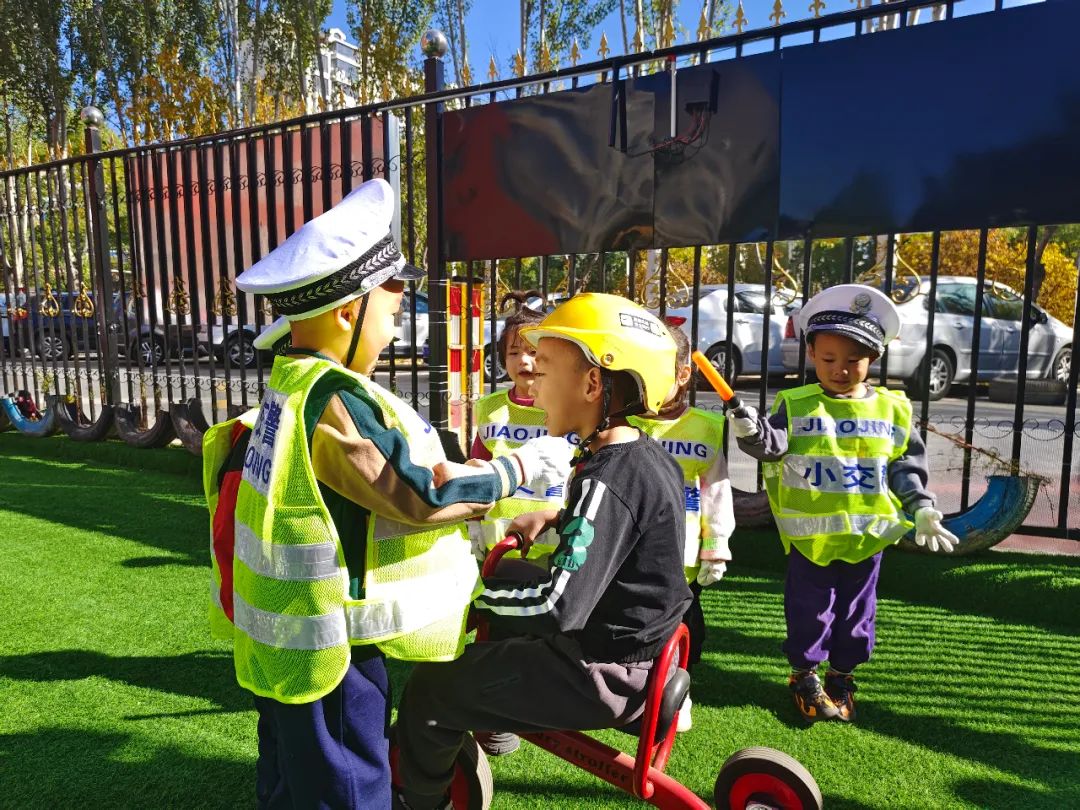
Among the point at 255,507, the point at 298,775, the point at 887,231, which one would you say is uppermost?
the point at 887,231

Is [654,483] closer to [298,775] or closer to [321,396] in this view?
[321,396]

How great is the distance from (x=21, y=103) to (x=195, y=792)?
32.5 m

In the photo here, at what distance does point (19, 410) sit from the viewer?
8727mm

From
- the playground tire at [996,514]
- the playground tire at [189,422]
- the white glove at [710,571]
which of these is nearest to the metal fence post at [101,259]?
the playground tire at [189,422]

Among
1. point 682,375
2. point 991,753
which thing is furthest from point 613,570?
point 991,753

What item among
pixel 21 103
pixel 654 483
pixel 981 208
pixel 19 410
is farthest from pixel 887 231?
pixel 21 103

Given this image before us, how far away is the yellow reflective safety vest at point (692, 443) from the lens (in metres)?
3.12

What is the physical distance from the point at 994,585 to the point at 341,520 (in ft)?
11.8

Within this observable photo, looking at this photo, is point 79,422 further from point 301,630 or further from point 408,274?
point 301,630

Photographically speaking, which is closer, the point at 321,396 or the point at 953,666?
the point at 321,396

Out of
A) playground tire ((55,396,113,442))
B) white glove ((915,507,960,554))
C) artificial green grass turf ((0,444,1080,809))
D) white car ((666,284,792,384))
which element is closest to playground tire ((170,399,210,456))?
playground tire ((55,396,113,442))

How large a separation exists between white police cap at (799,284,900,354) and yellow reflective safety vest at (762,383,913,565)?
27 centimetres

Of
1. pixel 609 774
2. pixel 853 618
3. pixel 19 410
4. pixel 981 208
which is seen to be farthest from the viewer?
pixel 19 410

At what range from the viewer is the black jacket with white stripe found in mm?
1718
